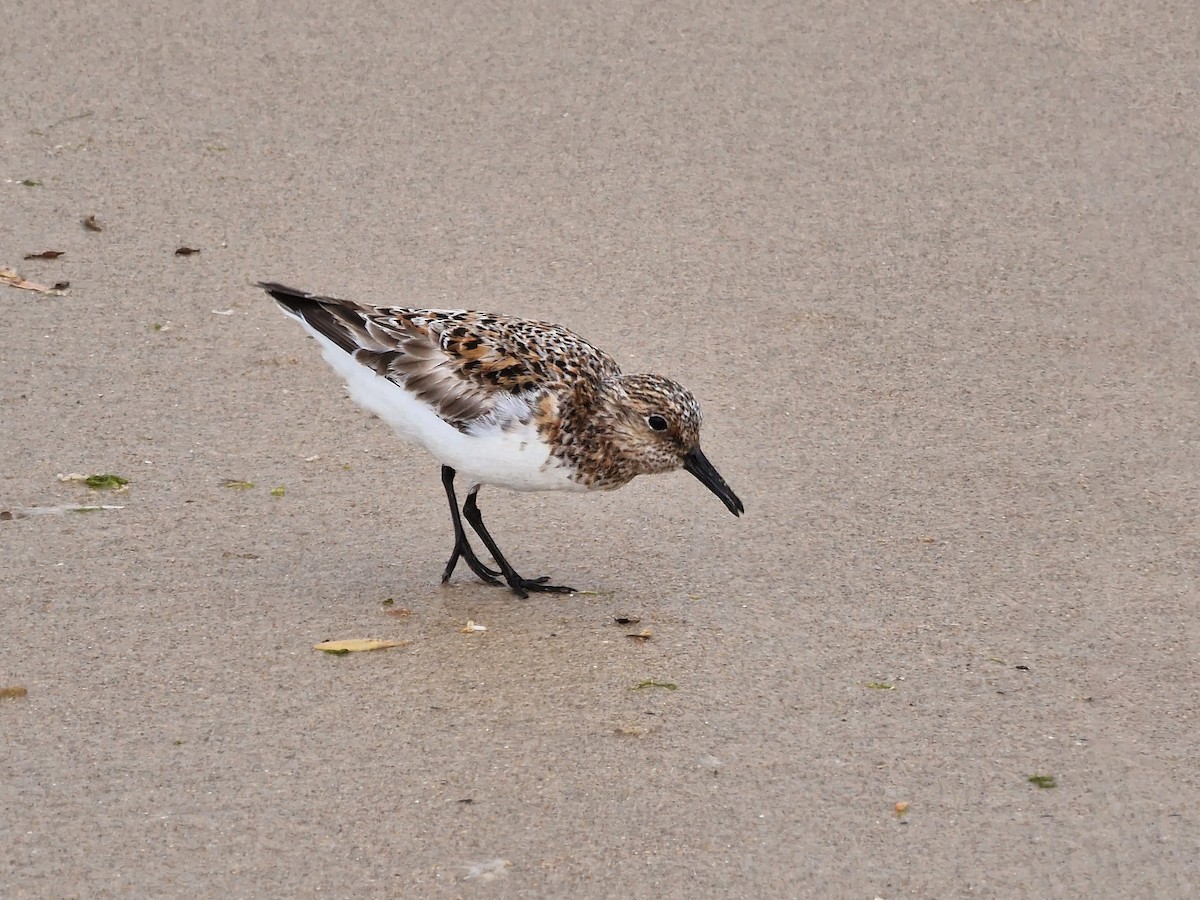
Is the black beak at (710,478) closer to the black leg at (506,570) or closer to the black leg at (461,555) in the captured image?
the black leg at (506,570)

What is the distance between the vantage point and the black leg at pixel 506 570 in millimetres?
5918

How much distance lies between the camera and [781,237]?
8461 millimetres

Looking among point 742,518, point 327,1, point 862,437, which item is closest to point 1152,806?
point 742,518

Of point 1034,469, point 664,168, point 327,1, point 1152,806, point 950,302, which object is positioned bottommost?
point 1152,806

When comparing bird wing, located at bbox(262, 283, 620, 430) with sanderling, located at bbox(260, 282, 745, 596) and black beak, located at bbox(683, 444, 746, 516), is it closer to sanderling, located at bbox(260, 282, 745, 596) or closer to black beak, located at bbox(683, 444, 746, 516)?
sanderling, located at bbox(260, 282, 745, 596)

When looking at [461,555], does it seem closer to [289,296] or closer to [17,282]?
[289,296]

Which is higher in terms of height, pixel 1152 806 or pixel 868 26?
pixel 868 26

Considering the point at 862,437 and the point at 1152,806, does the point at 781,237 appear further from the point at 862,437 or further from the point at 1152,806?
the point at 1152,806

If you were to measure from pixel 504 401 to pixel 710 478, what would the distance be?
846 mm

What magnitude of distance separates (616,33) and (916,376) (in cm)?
365

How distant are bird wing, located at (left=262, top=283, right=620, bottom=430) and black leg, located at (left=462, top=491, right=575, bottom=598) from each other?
0.52 metres


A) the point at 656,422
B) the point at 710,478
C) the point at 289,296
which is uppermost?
the point at 289,296

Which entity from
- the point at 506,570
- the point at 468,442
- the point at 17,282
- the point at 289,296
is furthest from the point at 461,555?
the point at 17,282

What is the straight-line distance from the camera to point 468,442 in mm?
5652
